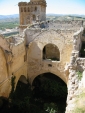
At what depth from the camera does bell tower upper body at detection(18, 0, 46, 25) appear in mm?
29938

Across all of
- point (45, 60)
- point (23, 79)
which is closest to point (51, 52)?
point (45, 60)

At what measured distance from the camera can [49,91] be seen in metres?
16.5

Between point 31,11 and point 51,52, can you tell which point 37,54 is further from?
point 31,11

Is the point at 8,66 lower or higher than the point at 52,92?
higher

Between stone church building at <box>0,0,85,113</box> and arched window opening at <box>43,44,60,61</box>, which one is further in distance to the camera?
arched window opening at <box>43,44,60,61</box>

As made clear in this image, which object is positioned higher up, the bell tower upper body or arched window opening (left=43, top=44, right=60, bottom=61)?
the bell tower upper body

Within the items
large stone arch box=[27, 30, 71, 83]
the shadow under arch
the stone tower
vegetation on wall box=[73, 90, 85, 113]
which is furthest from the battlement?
vegetation on wall box=[73, 90, 85, 113]

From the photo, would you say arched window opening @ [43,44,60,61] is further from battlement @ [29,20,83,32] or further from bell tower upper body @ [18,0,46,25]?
bell tower upper body @ [18,0,46,25]

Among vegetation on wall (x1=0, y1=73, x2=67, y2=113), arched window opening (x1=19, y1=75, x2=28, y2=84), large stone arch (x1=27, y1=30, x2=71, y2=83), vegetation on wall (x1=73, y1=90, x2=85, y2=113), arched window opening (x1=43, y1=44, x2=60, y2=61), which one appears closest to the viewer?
vegetation on wall (x1=73, y1=90, x2=85, y2=113)

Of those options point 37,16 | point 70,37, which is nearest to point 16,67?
point 70,37

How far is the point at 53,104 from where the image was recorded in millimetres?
14922

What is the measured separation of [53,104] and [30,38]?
18.7 ft

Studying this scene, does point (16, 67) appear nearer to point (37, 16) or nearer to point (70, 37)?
point (70, 37)

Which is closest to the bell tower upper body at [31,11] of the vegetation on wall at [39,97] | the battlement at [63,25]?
the battlement at [63,25]
